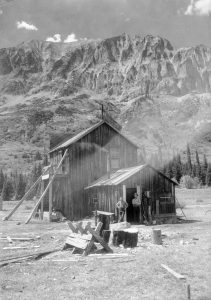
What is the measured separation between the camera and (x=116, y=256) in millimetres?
13906

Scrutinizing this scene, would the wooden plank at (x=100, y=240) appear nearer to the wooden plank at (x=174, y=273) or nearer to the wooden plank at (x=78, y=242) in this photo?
the wooden plank at (x=78, y=242)

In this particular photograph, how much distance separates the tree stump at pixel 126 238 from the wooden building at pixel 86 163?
17.7 metres

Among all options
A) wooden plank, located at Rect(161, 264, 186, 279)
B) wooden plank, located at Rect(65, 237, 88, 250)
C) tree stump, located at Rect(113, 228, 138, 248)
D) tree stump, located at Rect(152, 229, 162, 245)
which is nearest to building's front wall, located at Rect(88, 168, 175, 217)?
tree stump, located at Rect(152, 229, 162, 245)

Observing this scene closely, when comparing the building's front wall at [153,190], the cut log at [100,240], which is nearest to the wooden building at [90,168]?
the building's front wall at [153,190]

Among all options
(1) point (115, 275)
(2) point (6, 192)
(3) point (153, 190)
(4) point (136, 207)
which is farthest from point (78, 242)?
(2) point (6, 192)

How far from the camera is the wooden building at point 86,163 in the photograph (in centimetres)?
3425

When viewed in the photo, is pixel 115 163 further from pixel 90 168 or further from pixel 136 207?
pixel 136 207

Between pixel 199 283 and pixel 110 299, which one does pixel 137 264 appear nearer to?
pixel 199 283

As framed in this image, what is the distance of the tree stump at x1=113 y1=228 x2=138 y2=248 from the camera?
15828mm

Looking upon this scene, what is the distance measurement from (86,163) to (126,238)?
19462 millimetres

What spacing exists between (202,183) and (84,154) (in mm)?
78514

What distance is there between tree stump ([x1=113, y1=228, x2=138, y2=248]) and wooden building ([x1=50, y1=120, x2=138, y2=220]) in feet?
58.2

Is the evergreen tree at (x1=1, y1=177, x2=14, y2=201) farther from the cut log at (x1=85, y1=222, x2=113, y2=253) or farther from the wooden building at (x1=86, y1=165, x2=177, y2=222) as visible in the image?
the cut log at (x1=85, y1=222, x2=113, y2=253)

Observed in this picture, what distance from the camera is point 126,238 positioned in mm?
15859
